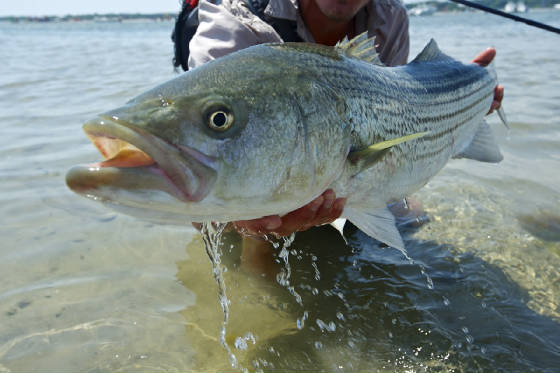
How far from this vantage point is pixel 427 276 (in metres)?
2.95

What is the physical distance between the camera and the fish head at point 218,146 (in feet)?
4.24

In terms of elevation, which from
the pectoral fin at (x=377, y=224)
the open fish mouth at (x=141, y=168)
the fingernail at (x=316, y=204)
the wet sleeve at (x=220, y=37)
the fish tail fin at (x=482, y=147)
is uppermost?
the open fish mouth at (x=141, y=168)

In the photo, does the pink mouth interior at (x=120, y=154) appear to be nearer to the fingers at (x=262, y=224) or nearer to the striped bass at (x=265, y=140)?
the striped bass at (x=265, y=140)

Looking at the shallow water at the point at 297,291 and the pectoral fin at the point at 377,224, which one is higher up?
the pectoral fin at the point at 377,224

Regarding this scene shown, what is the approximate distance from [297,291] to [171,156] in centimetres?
177

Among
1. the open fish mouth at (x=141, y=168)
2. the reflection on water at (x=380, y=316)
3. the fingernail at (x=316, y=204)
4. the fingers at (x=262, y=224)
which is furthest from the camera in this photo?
the reflection on water at (x=380, y=316)

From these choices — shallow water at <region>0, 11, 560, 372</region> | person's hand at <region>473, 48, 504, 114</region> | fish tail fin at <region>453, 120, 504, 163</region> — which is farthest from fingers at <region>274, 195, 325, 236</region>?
person's hand at <region>473, 48, 504, 114</region>

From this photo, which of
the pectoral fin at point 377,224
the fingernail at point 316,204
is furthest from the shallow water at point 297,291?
the fingernail at point 316,204

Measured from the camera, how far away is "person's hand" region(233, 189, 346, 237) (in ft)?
6.18

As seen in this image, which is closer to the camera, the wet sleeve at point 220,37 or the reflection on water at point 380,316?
the reflection on water at point 380,316

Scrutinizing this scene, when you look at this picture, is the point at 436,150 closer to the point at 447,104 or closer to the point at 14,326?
the point at 447,104

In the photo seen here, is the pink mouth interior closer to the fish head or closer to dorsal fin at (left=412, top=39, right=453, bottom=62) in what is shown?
the fish head

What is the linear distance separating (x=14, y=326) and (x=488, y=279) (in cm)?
282

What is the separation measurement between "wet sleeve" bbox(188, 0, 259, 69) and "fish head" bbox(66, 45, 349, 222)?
1.11 m
